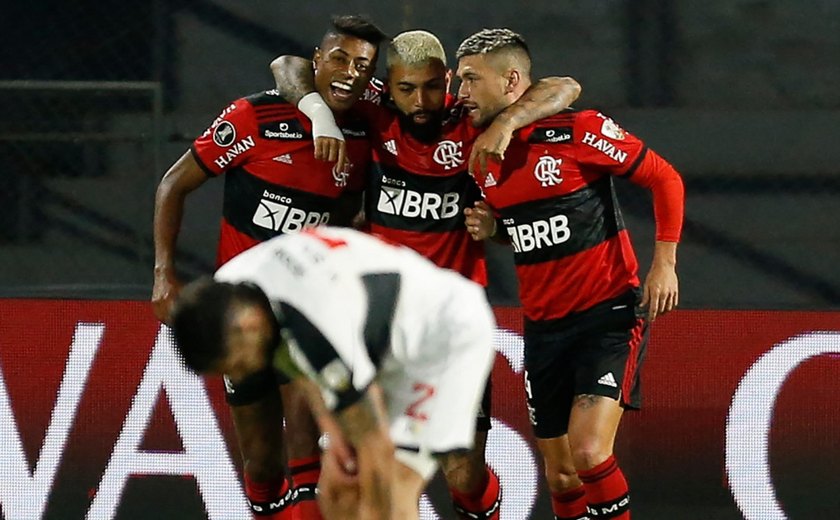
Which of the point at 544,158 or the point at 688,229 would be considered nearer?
the point at 544,158

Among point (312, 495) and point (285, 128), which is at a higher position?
point (285, 128)

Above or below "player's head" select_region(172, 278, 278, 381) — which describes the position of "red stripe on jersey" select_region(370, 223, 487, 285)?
below

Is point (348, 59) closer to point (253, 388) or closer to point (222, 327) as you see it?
point (253, 388)

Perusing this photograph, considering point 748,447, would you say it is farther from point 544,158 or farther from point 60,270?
point 60,270

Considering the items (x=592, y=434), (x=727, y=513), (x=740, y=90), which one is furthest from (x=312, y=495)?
(x=740, y=90)

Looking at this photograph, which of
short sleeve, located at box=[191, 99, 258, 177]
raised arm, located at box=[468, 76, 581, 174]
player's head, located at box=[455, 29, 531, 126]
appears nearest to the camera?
raised arm, located at box=[468, 76, 581, 174]

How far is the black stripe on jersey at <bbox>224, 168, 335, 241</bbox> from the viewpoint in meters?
4.57

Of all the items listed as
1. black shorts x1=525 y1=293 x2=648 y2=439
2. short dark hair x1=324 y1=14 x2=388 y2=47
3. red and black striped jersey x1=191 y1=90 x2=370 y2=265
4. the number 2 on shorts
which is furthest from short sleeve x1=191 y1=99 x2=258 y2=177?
the number 2 on shorts

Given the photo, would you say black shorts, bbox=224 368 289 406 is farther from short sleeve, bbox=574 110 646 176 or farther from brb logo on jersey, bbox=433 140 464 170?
short sleeve, bbox=574 110 646 176

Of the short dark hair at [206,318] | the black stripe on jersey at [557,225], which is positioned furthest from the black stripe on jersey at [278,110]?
the short dark hair at [206,318]

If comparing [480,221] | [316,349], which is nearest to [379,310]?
[316,349]

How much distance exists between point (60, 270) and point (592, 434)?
87.5 inches

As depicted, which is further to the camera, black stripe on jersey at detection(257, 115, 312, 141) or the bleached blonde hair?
black stripe on jersey at detection(257, 115, 312, 141)

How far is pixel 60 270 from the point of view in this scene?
5562mm
